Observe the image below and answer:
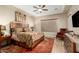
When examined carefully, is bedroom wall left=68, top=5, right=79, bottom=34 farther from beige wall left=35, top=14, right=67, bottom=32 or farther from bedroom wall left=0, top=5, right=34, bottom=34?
bedroom wall left=0, top=5, right=34, bottom=34

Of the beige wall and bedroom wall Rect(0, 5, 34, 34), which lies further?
the beige wall

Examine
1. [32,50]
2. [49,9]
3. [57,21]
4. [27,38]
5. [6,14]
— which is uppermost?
[49,9]

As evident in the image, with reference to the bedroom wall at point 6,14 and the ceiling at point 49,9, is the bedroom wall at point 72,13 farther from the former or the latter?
the bedroom wall at point 6,14

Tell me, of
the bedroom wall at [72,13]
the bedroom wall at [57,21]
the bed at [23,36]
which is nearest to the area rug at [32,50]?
the bed at [23,36]

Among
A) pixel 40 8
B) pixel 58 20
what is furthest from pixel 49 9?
pixel 58 20

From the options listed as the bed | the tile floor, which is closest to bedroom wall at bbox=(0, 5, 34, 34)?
the bed

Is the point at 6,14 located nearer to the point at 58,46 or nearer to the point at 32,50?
the point at 32,50

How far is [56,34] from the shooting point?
6.29 ft

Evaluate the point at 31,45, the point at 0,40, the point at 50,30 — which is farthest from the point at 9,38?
the point at 50,30

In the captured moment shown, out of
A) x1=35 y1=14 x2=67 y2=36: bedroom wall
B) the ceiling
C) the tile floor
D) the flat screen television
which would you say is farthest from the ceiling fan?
the tile floor

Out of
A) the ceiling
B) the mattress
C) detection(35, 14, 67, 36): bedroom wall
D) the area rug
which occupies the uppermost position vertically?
the ceiling

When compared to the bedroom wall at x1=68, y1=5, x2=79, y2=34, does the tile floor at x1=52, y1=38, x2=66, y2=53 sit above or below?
below
